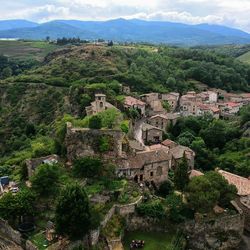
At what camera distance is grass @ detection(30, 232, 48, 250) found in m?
34.9

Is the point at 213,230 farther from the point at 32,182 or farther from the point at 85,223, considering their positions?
the point at 32,182

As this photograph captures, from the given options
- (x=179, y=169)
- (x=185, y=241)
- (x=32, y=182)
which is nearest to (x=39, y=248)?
(x=32, y=182)

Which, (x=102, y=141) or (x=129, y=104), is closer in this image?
(x=102, y=141)

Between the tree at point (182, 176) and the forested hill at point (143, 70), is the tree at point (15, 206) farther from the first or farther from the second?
the forested hill at point (143, 70)

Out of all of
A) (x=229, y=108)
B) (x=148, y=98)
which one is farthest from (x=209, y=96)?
(x=148, y=98)

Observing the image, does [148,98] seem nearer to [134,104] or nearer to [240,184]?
[134,104]

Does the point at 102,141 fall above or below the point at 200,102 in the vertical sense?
above

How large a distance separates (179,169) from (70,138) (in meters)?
13.5

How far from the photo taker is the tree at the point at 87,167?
4544 centimetres

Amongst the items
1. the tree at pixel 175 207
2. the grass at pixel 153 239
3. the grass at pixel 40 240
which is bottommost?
the grass at pixel 153 239

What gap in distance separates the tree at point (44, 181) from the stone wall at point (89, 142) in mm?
6058

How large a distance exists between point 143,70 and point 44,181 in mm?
83821

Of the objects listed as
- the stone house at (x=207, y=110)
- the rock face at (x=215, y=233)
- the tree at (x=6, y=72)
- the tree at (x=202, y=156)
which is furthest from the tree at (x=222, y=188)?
the tree at (x=6, y=72)

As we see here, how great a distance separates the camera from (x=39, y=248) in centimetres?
3475
